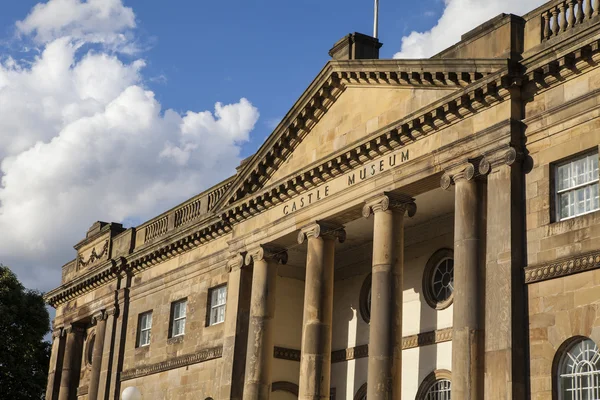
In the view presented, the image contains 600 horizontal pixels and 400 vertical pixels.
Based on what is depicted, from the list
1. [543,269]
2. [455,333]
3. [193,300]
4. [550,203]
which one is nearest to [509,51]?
[550,203]

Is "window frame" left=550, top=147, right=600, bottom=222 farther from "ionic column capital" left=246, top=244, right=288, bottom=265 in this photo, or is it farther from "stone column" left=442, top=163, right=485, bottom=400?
"ionic column capital" left=246, top=244, right=288, bottom=265

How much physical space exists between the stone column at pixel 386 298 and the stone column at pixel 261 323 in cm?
526

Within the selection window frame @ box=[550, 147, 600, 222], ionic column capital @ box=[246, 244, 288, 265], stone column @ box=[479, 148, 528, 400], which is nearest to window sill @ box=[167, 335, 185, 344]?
ionic column capital @ box=[246, 244, 288, 265]

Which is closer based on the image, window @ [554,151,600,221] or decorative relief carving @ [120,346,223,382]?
window @ [554,151,600,221]

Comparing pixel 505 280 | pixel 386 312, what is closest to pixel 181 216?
pixel 386 312

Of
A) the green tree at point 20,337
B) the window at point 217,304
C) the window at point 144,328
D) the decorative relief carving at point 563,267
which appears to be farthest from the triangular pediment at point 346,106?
the green tree at point 20,337

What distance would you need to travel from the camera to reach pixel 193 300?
1262 inches

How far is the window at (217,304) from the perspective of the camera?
3062 cm

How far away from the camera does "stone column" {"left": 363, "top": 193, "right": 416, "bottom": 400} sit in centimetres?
2114

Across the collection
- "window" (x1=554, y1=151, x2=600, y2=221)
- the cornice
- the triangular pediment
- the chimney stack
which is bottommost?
"window" (x1=554, y1=151, x2=600, y2=221)

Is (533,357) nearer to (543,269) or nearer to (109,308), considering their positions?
(543,269)

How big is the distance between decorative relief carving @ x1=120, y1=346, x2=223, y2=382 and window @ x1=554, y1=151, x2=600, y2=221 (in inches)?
553

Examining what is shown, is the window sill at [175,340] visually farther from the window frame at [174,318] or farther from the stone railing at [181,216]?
the stone railing at [181,216]

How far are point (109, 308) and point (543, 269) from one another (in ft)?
74.1
